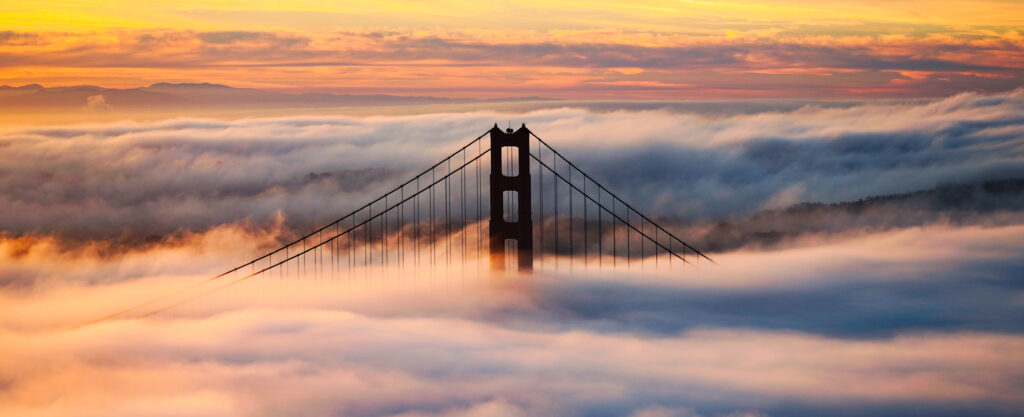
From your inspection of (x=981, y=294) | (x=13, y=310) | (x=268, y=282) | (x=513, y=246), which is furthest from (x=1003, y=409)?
(x=13, y=310)

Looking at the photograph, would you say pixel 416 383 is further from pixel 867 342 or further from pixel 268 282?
pixel 268 282

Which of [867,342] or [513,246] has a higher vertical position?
[513,246]

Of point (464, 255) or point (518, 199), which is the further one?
point (464, 255)

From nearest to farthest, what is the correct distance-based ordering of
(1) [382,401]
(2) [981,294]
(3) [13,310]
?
1. (1) [382,401]
2. (2) [981,294]
3. (3) [13,310]

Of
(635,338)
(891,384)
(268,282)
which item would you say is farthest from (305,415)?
(268,282)

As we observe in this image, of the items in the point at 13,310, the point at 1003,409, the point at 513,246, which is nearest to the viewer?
the point at 513,246

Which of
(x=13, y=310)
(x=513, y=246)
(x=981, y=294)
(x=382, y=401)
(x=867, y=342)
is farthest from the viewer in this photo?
(x=13, y=310)

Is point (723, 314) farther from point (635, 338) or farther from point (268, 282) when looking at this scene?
point (268, 282)

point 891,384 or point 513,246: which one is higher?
point 513,246

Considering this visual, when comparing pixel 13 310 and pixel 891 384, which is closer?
pixel 891 384

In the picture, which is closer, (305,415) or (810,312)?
(305,415)
